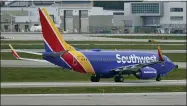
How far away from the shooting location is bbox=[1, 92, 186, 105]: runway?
100 ft

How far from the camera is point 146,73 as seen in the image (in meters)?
50.0

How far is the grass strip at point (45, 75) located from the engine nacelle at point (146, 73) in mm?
3403

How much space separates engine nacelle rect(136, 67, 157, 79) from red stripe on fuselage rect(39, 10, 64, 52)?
244 inches

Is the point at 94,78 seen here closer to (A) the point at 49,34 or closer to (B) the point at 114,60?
(B) the point at 114,60

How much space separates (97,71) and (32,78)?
5275 millimetres

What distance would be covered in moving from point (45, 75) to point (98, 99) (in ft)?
75.8

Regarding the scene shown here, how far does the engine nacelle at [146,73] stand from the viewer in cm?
5000

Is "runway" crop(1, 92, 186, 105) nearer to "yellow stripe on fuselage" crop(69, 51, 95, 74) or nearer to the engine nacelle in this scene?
the engine nacelle

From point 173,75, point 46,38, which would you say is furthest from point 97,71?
point 173,75

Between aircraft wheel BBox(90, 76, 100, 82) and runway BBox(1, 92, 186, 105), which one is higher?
runway BBox(1, 92, 186, 105)

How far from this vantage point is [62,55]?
5012cm

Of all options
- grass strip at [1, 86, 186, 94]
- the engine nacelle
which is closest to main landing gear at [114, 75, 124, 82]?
the engine nacelle

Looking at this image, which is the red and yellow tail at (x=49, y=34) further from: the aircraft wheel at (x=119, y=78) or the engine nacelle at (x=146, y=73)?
the engine nacelle at (x=146, y=73)

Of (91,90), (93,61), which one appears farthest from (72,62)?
(91,90)
